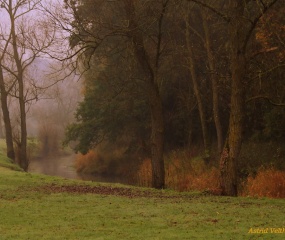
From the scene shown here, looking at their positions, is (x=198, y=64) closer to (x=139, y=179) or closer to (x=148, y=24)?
(x=139, y=179)

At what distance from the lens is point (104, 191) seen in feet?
54.3

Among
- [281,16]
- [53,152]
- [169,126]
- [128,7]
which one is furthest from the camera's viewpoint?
[53,152]

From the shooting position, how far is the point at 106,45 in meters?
Answer: 27.0

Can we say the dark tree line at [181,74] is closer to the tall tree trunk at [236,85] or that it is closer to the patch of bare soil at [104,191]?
the tall tree trunk at [236,85]

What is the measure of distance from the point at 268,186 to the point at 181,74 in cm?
1420

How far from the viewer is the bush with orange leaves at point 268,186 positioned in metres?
17.9

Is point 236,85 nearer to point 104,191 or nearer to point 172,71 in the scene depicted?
point 104,191

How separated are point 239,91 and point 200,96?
460 inches

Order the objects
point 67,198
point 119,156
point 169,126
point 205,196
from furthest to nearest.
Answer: point 119,156
point 169,126
point 205,196
point 67,198

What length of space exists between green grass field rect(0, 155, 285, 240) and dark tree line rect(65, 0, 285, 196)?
357 centimetres

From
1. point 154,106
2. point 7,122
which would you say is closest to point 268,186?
point 154,106

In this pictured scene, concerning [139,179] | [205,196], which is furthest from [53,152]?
[205,196]

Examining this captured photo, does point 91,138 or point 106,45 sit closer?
point 106,45

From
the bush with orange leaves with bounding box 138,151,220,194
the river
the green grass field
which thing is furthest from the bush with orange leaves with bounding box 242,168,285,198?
the river
